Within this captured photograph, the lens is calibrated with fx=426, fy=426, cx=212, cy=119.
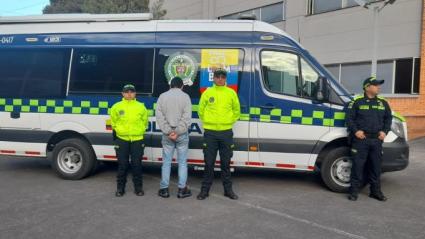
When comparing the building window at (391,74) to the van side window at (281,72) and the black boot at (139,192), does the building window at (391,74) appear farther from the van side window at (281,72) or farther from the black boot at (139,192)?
the black boot at (139,192)

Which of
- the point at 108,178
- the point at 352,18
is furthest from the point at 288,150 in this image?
the point at 352,18

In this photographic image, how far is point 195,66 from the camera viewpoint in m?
6.84

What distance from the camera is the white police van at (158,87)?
6.53m

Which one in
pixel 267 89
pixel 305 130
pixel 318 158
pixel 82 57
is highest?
pixel 82 57

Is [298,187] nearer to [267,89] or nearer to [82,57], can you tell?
[267,89]

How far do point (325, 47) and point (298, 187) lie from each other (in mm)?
9827

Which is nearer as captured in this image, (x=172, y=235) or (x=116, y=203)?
(x=172, y=235)

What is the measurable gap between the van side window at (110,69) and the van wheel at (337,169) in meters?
3.05

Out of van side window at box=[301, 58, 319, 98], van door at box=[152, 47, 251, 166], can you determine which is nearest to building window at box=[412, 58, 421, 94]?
van side window at box=[301, 58, 319, 98]

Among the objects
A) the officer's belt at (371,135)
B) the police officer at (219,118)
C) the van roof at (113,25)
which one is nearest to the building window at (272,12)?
the van roof at (113,25)

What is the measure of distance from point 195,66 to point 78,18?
89.5 inches

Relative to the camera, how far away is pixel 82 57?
723 centimetres

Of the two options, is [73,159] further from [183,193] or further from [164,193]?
[183,193]

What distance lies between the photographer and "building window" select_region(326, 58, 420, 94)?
13.2m
